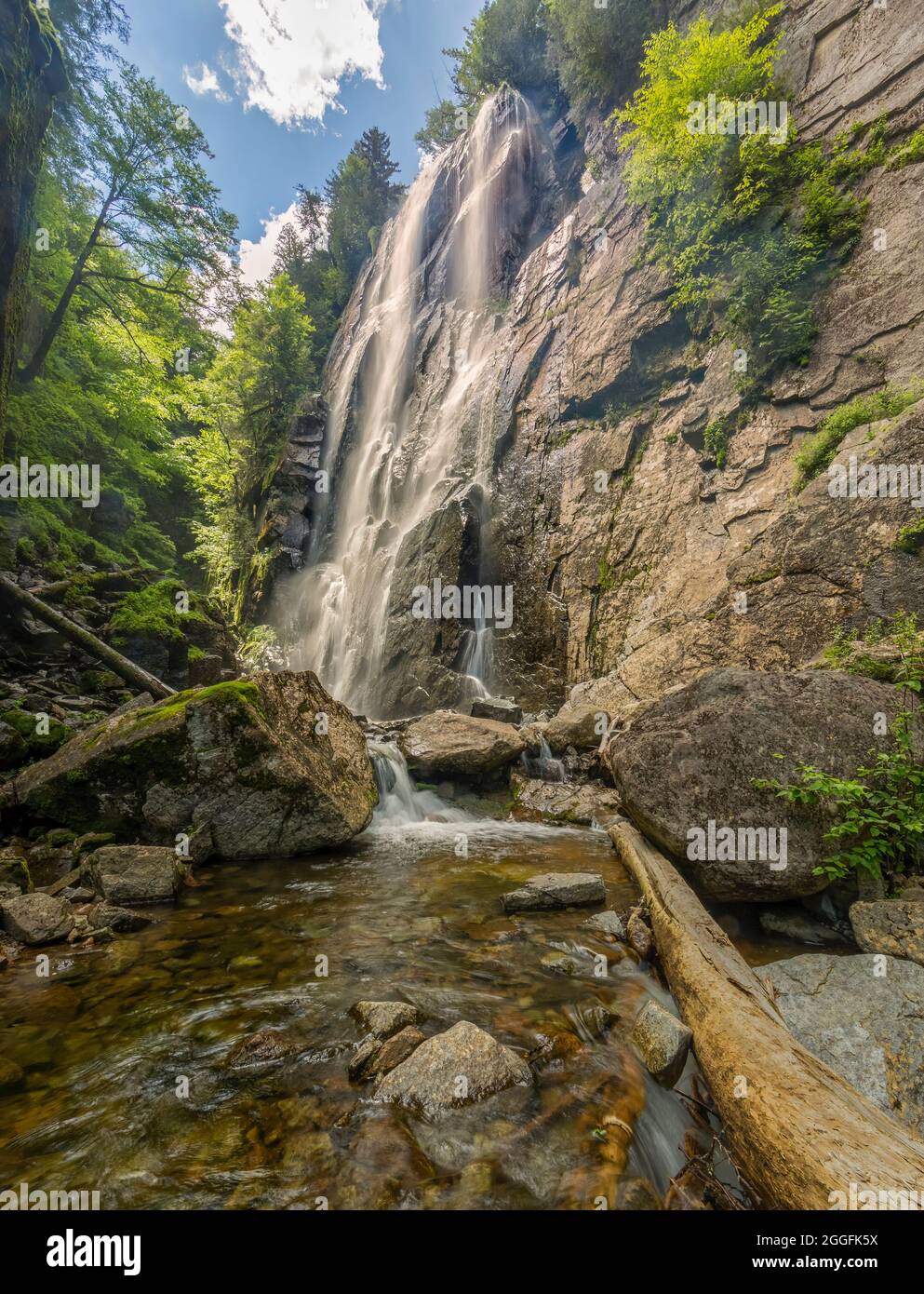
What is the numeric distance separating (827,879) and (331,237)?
5219 cm

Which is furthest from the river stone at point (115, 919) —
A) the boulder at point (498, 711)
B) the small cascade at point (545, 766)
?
the boulder at point (498, 711)

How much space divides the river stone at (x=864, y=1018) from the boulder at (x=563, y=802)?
14.3 feet

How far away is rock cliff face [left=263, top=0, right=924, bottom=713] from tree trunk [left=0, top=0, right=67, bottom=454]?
1094 centimetres

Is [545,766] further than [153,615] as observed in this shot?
No

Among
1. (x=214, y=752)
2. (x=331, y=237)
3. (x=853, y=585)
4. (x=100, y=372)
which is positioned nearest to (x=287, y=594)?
(x=100, y=372)

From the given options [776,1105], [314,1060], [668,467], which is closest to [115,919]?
[314,1060]

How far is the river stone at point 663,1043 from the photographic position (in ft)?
8.77

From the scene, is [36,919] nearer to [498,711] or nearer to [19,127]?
[498,711]

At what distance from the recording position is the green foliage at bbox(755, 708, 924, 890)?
13.6 feet

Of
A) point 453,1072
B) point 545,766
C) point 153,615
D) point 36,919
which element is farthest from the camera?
point 153,615

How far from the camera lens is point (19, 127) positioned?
8.20m

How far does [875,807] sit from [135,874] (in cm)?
677

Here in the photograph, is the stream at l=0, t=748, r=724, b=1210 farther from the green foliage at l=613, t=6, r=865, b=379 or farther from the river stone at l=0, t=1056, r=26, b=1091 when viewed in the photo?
the green foliage at l=613, t=6, r=865, b=379
